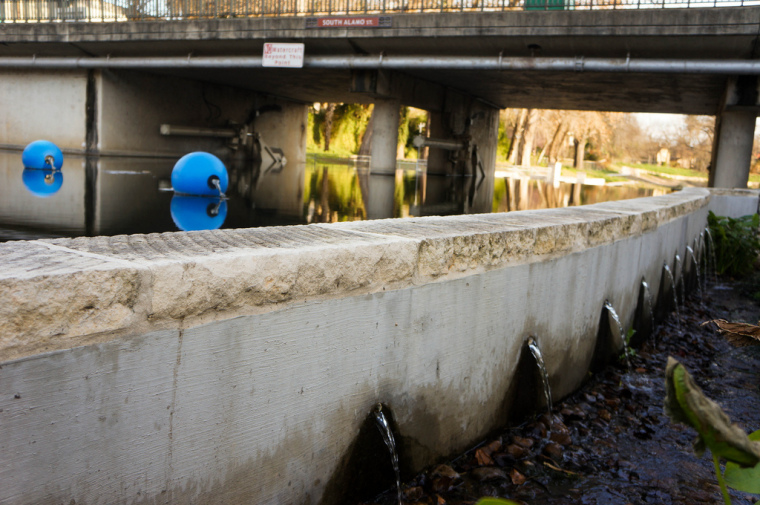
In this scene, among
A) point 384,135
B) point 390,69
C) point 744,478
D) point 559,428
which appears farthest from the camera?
point 384,135

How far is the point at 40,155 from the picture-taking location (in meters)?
16.0

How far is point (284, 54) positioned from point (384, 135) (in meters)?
4.37

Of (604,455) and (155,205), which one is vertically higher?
(155,205)

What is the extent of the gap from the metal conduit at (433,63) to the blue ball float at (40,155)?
5718mm

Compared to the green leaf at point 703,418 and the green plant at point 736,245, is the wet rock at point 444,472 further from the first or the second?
the green plant at point 736,245

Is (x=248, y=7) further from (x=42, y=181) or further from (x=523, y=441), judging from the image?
(x=523, y=441)

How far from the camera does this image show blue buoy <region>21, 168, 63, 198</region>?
429 inches

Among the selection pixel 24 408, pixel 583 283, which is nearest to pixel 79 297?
pixel 24 408

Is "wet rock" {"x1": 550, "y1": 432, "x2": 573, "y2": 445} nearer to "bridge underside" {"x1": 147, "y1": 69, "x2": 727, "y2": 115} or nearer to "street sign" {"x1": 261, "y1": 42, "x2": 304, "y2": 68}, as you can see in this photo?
"street sign" {"x1": 261, "y1": 42, "x2": 304, "y2": 68}

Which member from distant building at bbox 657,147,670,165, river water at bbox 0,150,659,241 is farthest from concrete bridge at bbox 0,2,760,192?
distant building at bbox 657,147,670,165

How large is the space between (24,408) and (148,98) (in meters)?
25.2

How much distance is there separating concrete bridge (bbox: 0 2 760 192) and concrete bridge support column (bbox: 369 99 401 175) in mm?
45

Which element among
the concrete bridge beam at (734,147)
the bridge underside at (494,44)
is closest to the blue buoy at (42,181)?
the bridge underside at (494,44)

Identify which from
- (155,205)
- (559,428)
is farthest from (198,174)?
(559,428)
